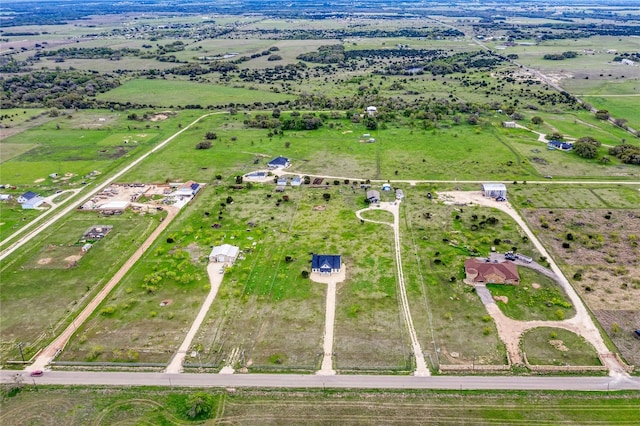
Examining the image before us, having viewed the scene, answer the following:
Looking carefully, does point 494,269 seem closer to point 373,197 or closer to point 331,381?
point 331,381

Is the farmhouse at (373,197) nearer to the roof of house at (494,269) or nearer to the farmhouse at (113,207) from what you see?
the roof of house at (494,269)

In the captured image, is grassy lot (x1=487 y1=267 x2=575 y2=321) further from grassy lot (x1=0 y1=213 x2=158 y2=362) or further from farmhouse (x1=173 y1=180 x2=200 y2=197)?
farmhouse (x1=173 y1=180 x2=200 y2=197)

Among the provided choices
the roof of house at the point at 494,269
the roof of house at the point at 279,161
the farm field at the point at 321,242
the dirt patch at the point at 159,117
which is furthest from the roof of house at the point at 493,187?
the dirt patch at the point at 159,117

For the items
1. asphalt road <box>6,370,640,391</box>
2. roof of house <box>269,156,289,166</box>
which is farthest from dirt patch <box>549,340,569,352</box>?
roof of house <box>269,156,289,166</box>

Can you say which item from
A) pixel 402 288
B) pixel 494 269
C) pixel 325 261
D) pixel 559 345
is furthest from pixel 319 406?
pixel 494 269

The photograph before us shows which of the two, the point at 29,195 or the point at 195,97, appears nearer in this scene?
the point at 29,195
